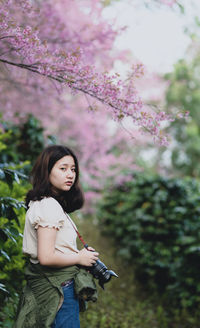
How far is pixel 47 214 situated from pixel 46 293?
0.39 m

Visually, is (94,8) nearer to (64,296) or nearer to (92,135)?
(92,135)

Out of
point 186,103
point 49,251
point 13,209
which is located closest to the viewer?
point 49,251

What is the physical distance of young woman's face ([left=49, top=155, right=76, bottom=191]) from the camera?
1.77 metres

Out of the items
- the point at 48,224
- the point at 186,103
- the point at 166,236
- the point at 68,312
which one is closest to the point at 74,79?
the point at 48,224

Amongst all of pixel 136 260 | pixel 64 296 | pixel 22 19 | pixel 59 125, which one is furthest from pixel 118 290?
pixel 59 125

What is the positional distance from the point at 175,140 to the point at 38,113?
8.15 meters

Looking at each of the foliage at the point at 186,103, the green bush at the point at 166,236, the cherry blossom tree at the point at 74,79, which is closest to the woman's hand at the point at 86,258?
the cherry blossom tree at the point at 74,79

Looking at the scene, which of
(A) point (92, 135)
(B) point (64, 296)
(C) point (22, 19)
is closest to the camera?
(B) point (64, 296)

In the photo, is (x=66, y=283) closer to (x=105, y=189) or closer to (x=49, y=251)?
(x=49, y=251)

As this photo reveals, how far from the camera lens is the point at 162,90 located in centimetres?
1255

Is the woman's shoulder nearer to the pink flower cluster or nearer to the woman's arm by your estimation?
the woman's arm

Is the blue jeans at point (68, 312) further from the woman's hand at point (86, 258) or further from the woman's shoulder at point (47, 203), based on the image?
the woman's shoulder at point (47, 203)

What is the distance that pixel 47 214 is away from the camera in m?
1.58

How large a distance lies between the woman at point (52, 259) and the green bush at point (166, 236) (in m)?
2.57
